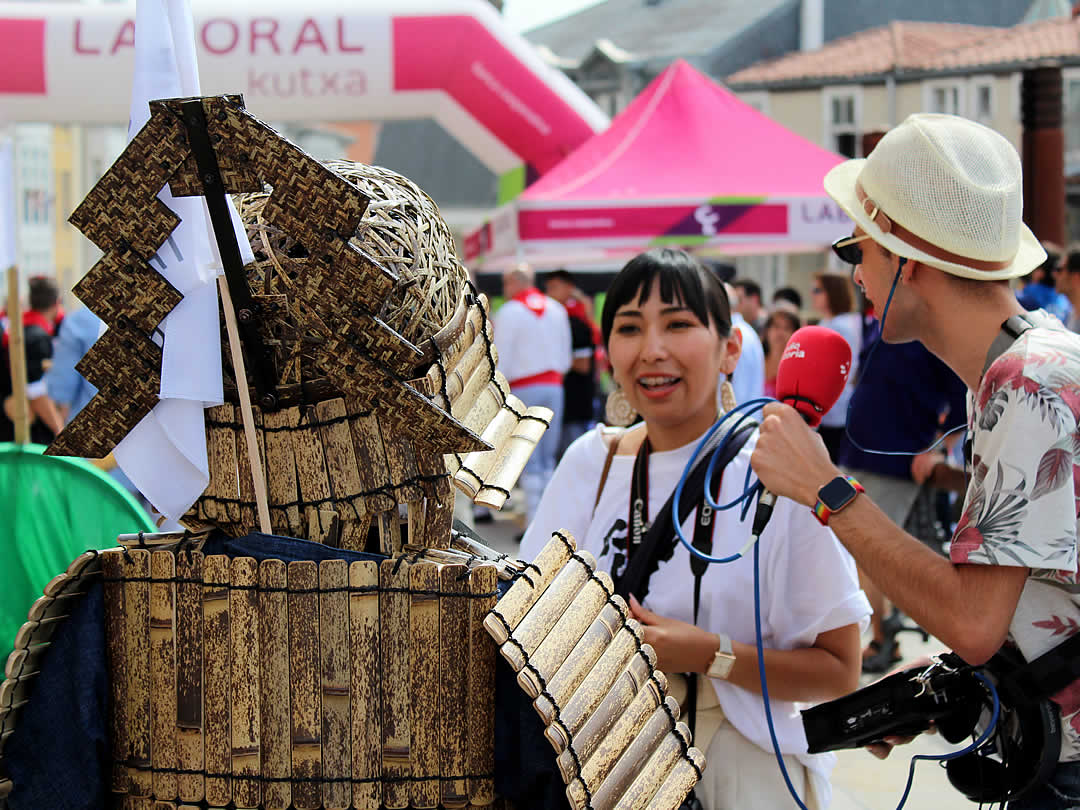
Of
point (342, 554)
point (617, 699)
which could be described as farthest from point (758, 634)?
point (342, 554)

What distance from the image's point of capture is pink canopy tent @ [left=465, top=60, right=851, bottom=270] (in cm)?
904

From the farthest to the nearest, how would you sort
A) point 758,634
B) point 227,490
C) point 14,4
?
1. point 14,4
2. point 758,634
3. point 227,490

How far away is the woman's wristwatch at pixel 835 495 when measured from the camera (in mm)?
1897

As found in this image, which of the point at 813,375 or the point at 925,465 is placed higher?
the point at 813,375

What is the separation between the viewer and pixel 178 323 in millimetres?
1660

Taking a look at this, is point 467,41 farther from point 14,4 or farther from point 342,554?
point 342,554

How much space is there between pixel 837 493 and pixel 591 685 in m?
0.53

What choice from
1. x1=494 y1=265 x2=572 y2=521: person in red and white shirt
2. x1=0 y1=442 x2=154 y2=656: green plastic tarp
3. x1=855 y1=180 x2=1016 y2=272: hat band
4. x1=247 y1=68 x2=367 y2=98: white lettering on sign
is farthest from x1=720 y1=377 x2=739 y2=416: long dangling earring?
x1=247 y1=68 x2=367 y2=98: white lettering on sign

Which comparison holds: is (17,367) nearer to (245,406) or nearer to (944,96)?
(245,406)

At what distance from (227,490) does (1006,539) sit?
1104 millimetres

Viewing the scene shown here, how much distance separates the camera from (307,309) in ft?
5.30

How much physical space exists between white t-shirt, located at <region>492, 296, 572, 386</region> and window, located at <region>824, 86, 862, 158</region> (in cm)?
2055

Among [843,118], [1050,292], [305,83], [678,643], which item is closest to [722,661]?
[678,643]

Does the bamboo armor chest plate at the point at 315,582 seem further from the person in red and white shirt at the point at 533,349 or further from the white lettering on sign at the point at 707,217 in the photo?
the white lettering on sign at the point at 707,217
